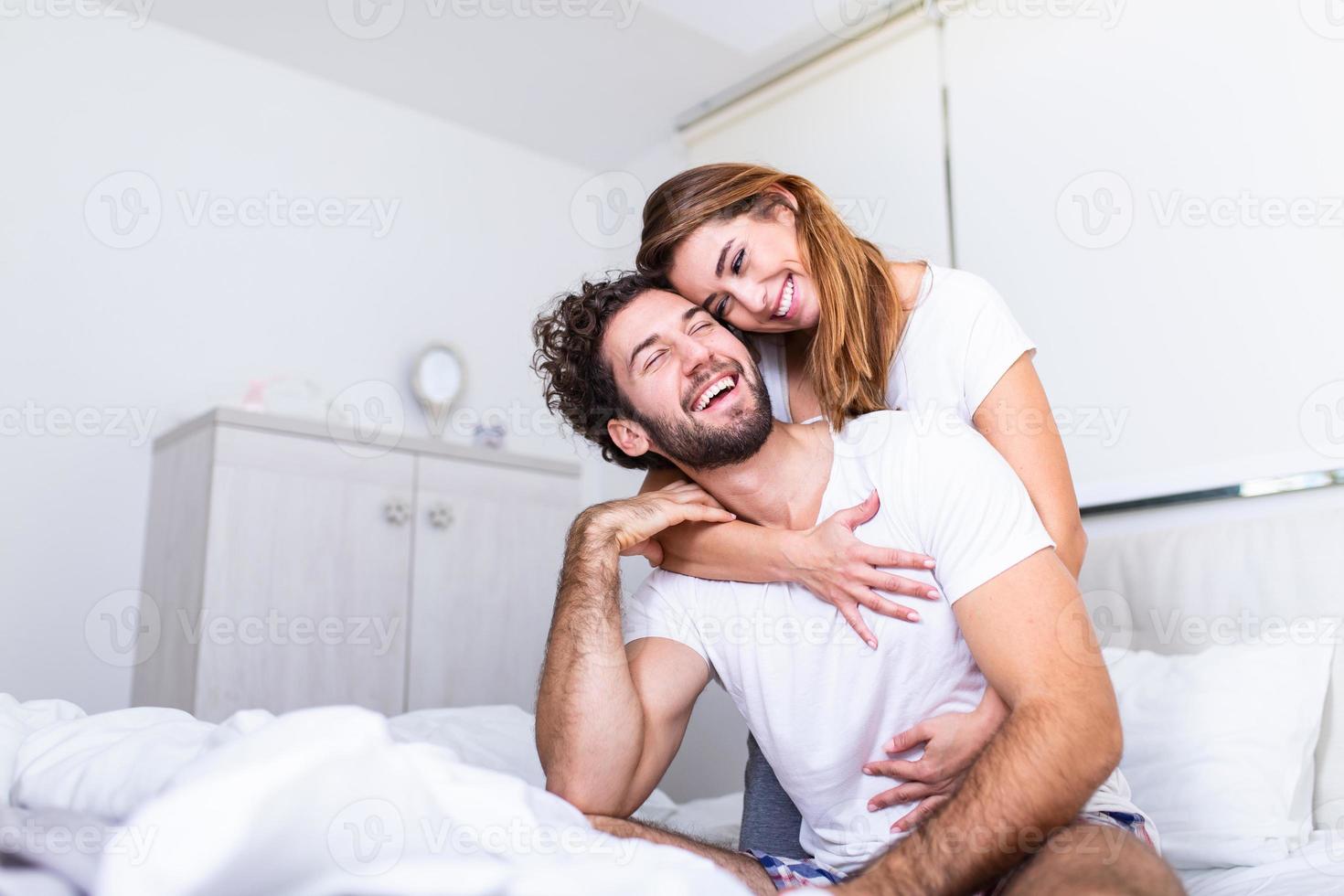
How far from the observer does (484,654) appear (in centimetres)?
324

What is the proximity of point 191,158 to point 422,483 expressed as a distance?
47.8 inches

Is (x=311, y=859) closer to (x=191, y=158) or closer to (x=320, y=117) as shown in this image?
(x=191, y=158)

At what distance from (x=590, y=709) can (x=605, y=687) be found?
1.4 inches

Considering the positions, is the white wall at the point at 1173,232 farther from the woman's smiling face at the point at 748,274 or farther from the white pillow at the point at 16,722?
the white pillow at the point at 16,722

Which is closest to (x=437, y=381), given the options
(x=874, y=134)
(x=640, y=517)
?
(x=874, y=134)

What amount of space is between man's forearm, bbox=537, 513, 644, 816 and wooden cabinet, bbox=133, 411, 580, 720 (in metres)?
1.52

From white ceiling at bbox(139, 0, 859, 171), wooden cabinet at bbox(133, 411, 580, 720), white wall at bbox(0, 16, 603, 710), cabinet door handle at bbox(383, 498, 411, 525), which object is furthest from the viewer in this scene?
white ceiling at bbox(139, 0, 859, 171)

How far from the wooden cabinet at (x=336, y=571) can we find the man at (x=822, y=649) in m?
1.33

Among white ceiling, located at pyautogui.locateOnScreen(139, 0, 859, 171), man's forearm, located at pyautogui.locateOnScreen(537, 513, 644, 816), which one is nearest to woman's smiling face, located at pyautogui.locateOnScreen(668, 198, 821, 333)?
man's forearm, located at pyautogui.locateOnScreen(537, 513, 644, 816)

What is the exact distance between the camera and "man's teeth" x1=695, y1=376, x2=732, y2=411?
5.35 feet

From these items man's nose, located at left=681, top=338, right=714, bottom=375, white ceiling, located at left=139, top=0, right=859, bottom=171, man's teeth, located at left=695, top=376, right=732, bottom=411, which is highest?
white ceiling, located at left=139, top=0, right=859, bottom=171

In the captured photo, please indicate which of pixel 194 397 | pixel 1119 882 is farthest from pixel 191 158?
pixel 1119 882

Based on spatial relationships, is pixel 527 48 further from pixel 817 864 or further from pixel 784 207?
pixel 817 864

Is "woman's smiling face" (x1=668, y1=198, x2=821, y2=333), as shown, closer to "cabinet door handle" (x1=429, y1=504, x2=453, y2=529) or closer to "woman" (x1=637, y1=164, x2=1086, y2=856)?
"woman" (x1=637, y1=164, x2=1086, y2=856)
